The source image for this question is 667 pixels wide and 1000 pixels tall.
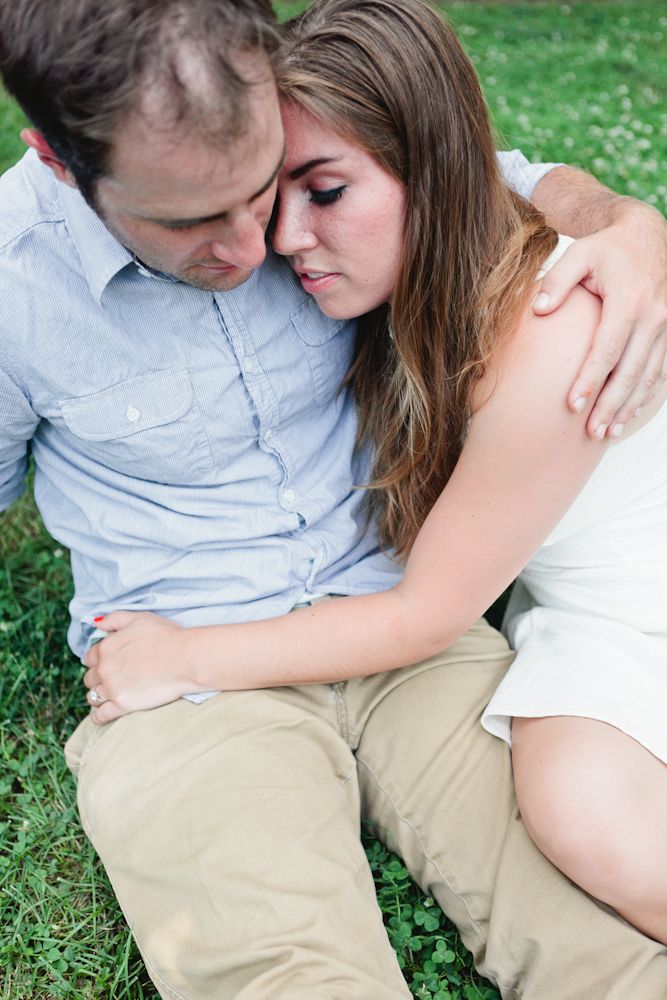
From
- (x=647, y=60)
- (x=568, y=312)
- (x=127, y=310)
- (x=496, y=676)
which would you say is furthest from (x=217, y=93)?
(x=647, y=60)

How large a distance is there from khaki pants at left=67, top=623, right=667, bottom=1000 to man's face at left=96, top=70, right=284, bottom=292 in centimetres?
110

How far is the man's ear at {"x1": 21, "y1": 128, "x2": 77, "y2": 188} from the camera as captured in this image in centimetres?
207

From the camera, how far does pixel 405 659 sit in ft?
8.62

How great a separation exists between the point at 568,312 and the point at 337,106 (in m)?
0.65

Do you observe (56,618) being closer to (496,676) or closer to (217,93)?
(496,676)

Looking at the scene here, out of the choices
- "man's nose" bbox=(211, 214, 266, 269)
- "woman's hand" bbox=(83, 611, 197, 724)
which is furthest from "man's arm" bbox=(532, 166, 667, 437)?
"woman's hand" bbox=(83, 611, 197, 724)

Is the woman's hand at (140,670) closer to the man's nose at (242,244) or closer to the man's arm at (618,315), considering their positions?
the man's nose at (242,244)

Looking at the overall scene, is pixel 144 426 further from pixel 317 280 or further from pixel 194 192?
pixel 194 192

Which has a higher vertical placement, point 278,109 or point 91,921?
point 278,109

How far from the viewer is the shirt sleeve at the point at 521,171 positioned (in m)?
2.95

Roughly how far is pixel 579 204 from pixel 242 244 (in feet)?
3.94

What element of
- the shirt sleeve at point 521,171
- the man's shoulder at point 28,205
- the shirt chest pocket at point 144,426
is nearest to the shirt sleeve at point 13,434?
the shirt chest pocket at point 144,426

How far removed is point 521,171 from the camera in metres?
3.01

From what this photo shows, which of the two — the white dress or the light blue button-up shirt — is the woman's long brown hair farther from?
the white dress
